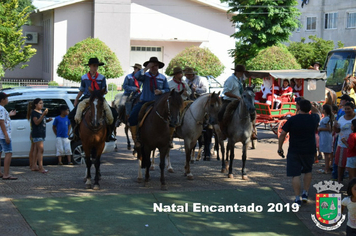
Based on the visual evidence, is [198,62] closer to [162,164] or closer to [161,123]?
[161,123]

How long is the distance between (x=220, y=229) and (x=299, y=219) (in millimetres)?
1545

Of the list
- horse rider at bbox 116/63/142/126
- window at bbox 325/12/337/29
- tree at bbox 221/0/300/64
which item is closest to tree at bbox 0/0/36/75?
tree at bbox 221/0/300/64

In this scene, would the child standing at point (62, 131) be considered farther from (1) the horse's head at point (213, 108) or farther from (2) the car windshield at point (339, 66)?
(2) the car windshield at point (339, 66)

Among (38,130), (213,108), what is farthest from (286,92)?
(38,130)

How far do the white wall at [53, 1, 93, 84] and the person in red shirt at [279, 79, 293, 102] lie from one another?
2532 cm

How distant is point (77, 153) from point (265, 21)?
994 inches

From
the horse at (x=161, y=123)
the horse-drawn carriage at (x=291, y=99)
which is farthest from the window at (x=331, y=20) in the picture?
the horse at (x=161, y=123)

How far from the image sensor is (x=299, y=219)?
345 inches

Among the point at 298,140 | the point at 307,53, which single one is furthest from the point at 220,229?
the point at 307,53

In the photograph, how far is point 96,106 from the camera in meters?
10.2

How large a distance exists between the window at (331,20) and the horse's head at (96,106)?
131 ft

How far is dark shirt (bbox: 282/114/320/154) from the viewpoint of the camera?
29.7 feet

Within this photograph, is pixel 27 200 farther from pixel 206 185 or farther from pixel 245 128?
pixel 245 128

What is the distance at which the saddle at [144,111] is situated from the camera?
10836mm
